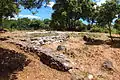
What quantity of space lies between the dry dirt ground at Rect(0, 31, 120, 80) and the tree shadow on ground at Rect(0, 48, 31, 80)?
0.32ft

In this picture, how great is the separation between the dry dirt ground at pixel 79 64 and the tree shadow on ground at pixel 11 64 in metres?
0.10

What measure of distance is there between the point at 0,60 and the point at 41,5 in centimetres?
380

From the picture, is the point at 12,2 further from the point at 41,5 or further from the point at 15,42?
the point at 15,42

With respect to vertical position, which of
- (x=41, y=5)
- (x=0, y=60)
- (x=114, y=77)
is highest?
(x=41, y=5)

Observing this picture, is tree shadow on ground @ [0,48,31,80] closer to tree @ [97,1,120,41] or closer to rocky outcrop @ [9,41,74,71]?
rocky outcrop @ [9,41,74,71]

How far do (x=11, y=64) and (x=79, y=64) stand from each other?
14.9 feet

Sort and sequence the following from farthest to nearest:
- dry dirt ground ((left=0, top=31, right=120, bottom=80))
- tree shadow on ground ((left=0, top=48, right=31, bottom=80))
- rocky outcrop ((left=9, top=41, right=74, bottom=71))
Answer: rocky outcrop ((left=9, top=41, right=74, bottom=71))
dry dirt ground ((left=0, top=31, right=120, bottom=80))
tree shadow on ground ((left=0, top=48, right=31, bottom=80))

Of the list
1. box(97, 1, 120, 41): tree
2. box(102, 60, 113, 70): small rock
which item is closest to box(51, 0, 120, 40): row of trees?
box(97, 1, 120, 41): tree

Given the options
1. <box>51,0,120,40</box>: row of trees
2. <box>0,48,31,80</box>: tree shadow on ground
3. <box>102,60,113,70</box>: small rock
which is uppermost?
A: <box>51,0,120,40</box>: row of trees

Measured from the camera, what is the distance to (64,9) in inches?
2206

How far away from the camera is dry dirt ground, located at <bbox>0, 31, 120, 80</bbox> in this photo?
15422 mm

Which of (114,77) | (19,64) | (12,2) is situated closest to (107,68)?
(114,77)

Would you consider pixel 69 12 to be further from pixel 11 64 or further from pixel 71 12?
pixel 11 64

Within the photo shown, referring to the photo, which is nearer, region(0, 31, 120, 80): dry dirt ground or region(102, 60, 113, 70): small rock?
region(0, 31, 120, 80): dry dirt ground
